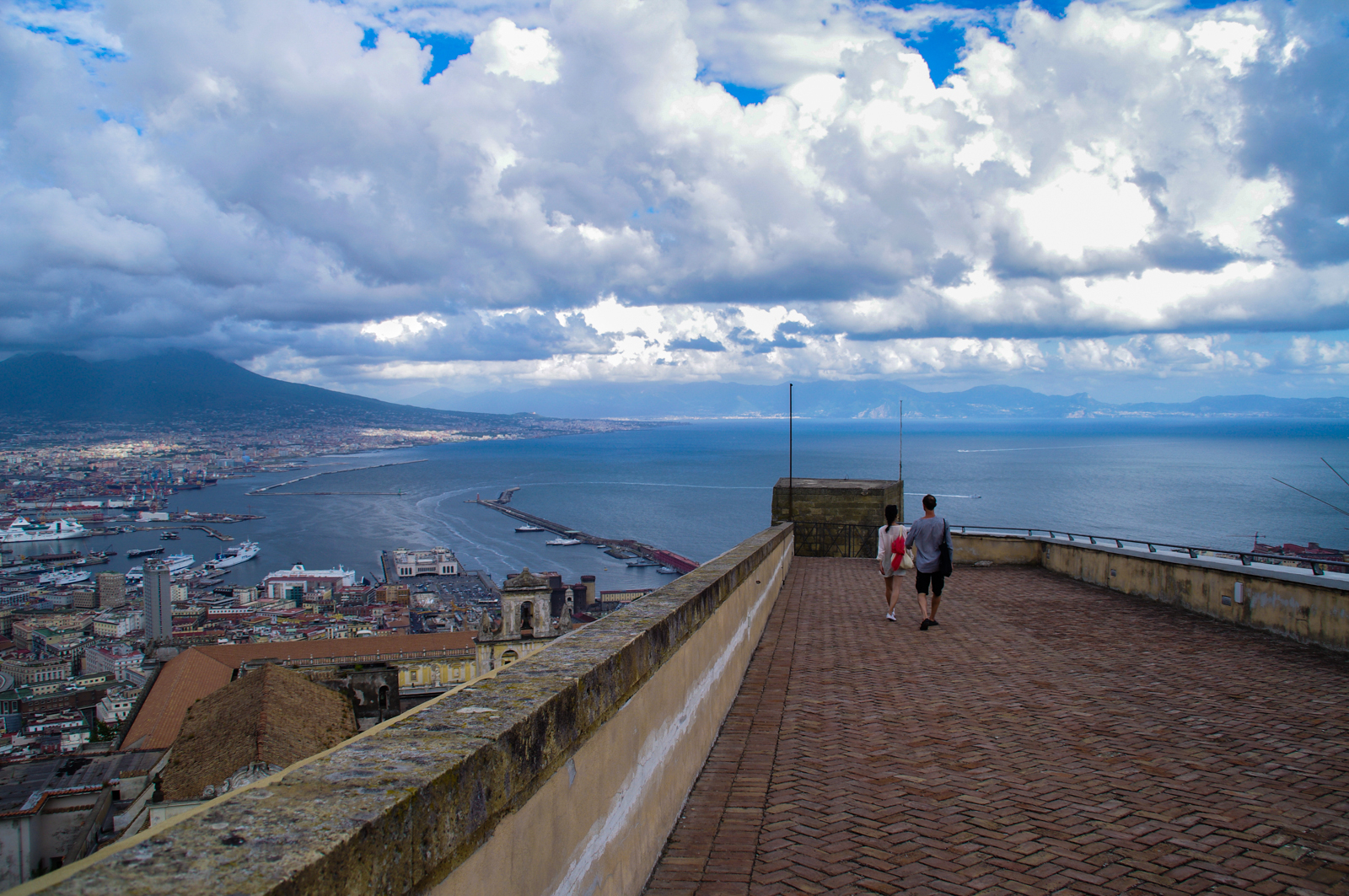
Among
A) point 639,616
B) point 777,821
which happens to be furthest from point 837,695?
point 639,616

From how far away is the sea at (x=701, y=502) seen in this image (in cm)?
6016

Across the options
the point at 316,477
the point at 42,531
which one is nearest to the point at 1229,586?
the point at 42,531

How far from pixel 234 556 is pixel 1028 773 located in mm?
74458

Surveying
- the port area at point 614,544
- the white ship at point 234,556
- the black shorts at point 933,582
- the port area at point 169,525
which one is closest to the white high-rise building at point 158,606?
the white ship at point 234,556

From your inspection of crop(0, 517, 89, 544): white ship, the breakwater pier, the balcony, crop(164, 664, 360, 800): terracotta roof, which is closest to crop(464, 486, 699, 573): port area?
crop(164, 664, 360, 800): terracotta roof

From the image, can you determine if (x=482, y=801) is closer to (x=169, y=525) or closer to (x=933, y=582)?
(x=933, y=582)

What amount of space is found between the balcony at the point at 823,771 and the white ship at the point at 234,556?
67906mm

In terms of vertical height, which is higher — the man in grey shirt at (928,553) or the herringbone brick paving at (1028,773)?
the man in grey shirt at (928,553)

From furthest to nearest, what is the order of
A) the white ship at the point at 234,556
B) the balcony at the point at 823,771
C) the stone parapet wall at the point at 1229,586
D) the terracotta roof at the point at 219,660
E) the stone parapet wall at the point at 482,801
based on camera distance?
the white ship at the point at 234,556, the terracotta roof at the point at 219,660, the stone parapet wall at the point at 1229,586, the balcony at the point at 823,771, the stone parapet wall at the point at 482,801

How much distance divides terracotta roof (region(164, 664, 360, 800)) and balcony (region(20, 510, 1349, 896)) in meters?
9.92

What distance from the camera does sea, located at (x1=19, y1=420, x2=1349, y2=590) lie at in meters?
60.2

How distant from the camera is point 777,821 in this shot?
12.0 feet

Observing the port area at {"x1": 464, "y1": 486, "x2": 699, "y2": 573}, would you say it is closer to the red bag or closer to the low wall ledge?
the low wall ledge

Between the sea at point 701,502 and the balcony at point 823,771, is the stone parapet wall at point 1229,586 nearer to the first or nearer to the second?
the balcony at point 823,771
